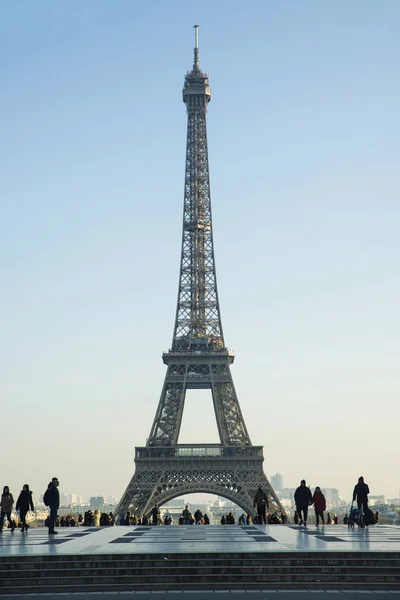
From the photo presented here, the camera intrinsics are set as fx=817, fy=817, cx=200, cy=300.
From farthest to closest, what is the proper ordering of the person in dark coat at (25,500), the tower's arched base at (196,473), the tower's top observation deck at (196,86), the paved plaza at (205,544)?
the tower's top observation deck at (196,86) → the tower's arched base at (196,473) → the person in dark coat at (25,500) → the paved plaza at (205,544)

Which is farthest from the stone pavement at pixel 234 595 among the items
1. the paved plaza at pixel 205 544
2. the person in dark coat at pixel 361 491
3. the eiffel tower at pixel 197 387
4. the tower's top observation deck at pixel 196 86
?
the tower's top observation deck at pixel 196 86

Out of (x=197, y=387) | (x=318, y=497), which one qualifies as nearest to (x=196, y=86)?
(x=197, y=387)

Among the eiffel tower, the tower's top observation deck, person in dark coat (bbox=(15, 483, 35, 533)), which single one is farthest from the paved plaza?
the tower's top observation deck

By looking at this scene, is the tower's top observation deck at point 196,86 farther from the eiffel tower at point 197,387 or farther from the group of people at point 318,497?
the group of people at point 318,497

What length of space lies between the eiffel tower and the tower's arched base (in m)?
0.11

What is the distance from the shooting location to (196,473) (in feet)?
290

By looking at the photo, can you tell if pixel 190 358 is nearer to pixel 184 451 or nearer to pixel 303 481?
pixel 184 451

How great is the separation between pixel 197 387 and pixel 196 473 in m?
12.5

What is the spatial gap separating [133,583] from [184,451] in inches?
2761

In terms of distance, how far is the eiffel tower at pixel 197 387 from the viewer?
8694 cm

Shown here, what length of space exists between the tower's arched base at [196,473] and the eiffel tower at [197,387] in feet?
0.35

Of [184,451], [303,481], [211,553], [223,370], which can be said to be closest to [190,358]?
[223,370]

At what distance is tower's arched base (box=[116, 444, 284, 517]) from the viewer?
8594 centimetres

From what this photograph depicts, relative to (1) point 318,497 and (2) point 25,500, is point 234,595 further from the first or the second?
(1) point 318,497
